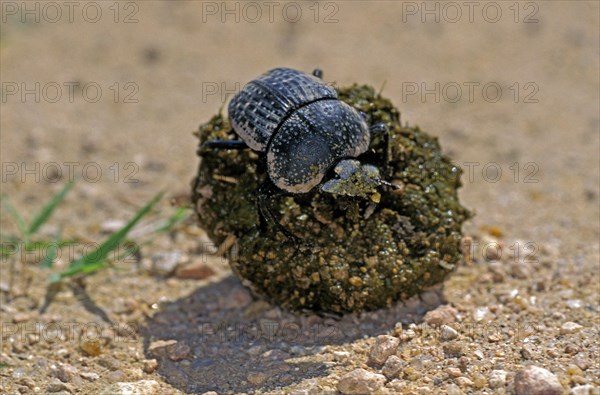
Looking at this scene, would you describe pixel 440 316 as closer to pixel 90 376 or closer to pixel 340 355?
pixel 340 355

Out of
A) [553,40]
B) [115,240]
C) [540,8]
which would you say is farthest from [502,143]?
[115,240]

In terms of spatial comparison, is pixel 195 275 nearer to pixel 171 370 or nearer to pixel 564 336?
pixel 171 370

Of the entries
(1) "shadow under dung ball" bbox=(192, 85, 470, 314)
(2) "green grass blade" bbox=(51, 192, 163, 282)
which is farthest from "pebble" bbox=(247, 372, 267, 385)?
(2) "green grass blade" bbox=(51, 192, 163, 282)

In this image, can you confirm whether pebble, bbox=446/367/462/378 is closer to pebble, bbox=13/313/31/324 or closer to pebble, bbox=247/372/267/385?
pebble, bbox=247/372/267/385

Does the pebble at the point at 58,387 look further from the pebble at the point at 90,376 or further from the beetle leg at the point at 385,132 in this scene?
the beetle leg at the point at 385,132

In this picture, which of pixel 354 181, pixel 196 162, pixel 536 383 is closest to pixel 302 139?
pixel 354 181

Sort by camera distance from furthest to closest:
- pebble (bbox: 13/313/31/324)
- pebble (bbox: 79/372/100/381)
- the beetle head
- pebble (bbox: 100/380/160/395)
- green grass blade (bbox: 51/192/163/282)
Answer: green grass blade (bbox: 51/192/163/282) → pebble (bbox: 13/313/31/324) → pebble (bbox: 79/372/100/381) → the beetle head → pebble (bbox: 100/380/160/395)

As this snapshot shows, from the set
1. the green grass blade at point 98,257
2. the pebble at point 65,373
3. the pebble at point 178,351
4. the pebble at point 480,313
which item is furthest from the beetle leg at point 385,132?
the pebble at point 65,373
